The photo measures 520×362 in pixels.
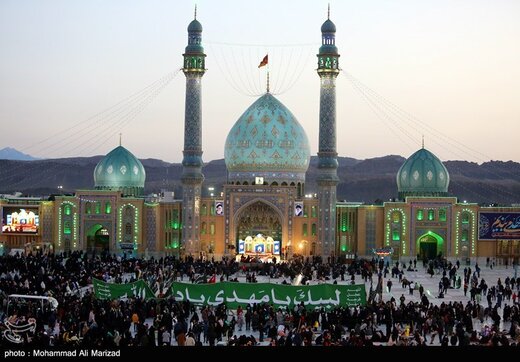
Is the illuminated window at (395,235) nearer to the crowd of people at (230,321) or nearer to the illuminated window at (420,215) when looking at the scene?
the illuminated window at (420,215)

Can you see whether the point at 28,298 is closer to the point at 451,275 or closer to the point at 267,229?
the point at 451,275

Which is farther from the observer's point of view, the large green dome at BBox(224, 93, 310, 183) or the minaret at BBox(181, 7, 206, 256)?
the large green dome at BBox(224, 93, 310, 183)

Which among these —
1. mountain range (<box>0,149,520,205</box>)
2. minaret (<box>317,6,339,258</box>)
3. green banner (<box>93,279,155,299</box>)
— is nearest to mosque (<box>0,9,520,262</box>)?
minaret (<box>317,6,339,258</box>)

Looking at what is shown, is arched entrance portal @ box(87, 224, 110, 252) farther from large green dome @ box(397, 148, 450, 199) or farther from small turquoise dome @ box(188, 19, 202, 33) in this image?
large green dome @ box(397, 148, 450, 199)

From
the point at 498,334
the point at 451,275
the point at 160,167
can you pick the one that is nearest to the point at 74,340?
the point at 498,334

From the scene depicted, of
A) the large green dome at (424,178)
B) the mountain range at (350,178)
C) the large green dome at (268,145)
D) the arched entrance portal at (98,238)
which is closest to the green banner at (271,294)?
the large green dome at (268,145)

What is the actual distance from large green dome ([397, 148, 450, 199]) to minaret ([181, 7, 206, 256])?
484 inches

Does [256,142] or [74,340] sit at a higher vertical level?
[256,142]

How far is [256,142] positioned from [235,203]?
3948 millimetres

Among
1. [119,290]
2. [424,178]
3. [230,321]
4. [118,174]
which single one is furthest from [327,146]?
[119,290]

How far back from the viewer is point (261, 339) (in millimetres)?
23734

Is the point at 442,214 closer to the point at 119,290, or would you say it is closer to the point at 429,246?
the point at 429,246

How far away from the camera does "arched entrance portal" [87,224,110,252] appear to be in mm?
51375

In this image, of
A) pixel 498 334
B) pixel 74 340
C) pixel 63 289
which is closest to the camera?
pixel 74 340
